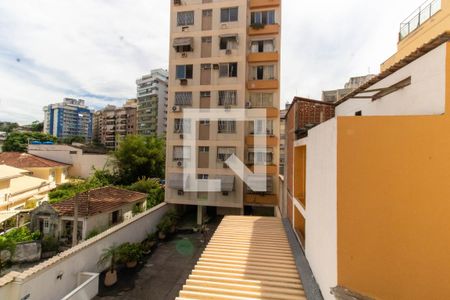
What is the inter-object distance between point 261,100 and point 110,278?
54.8 feet

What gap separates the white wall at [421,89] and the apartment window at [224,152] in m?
14.3

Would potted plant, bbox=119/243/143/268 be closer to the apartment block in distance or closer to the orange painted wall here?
the apartment block in distance

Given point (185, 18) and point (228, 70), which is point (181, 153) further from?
point (185, 18)

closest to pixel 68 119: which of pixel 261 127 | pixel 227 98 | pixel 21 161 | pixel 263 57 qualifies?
pixel 21 161

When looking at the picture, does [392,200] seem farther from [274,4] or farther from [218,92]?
[274,4]

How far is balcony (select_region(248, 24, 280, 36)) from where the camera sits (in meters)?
21.1

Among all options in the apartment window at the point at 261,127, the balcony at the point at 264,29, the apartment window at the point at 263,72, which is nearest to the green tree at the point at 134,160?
the apartment window at the point at 261,127

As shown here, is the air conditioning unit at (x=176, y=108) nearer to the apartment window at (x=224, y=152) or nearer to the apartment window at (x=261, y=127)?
the apartment window at (x=224, y=152)

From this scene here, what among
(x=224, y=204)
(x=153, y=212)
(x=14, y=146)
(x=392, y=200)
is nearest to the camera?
(x=392, y=200)

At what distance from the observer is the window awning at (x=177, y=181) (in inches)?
818

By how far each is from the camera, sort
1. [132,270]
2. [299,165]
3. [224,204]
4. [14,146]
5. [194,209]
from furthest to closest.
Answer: [14,146] < [194,209] < [224,204] < [132,270] < [299,165]

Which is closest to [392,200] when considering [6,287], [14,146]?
[6,287]

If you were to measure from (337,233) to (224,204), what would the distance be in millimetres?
16759

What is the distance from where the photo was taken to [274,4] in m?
21.2
